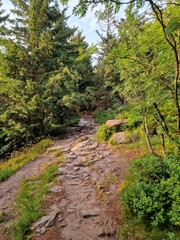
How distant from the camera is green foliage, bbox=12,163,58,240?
386cm

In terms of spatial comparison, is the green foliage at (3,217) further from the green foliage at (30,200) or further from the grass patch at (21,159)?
the grass patch at (21,159)

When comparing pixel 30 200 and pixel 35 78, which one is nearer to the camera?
pixel 30 200

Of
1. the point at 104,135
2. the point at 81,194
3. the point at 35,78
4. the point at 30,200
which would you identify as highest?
the point at 35,78

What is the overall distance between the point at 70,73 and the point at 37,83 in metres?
1.61

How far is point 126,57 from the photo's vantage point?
2.61 metres

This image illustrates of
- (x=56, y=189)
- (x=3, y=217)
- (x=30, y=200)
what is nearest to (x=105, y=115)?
(x=56, y=189)

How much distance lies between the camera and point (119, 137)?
8266 millimetres

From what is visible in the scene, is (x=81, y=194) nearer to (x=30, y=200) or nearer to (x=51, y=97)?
(x=30, y=200)

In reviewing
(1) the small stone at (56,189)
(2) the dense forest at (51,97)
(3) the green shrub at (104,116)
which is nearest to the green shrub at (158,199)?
(2) the dense forest at (51,97)

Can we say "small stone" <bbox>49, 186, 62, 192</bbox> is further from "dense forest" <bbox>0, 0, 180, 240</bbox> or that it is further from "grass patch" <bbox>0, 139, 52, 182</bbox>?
"grass patch" <bbox>0, 139, 52, 182</bbox>

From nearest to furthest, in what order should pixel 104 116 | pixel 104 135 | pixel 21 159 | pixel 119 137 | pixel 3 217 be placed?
pixel 3 217 → pixel 21 159 → pixel 119 137 → pixel 104 135 → pixel 104 116

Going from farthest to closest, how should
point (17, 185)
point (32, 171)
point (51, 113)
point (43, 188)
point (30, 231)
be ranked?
point (51, 113), point (32, 171), point (17, 185), point (43, 188), point (30, 231)

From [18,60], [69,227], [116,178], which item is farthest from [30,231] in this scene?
[18,60]

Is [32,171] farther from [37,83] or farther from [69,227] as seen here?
[37,83]
